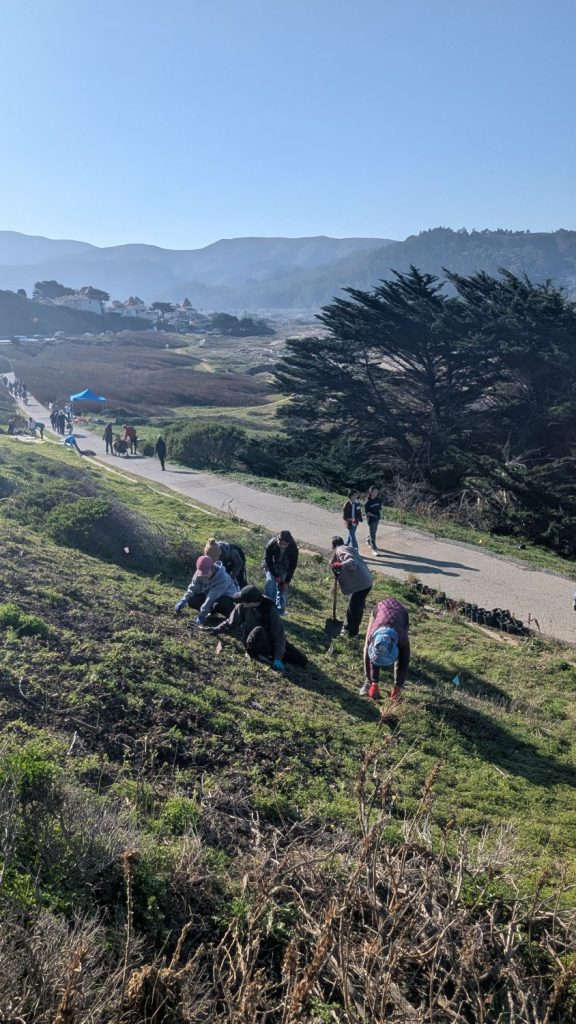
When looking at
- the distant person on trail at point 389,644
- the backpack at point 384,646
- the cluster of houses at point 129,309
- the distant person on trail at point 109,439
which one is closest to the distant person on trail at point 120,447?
the distant person on trail at point 109,439

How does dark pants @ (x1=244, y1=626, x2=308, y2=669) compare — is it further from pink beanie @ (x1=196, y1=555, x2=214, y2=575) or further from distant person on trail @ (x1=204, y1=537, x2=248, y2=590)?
distant person on trail @ (x1=204, y1=537, x2=248, y2=590)

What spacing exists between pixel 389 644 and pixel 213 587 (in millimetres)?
2543

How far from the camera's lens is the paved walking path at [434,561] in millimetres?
11406

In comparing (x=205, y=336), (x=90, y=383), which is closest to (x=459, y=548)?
(x=90, y=383)

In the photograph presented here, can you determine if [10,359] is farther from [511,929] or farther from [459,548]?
[511,929]

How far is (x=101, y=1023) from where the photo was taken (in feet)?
8.58

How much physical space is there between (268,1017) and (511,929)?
121 centimetres

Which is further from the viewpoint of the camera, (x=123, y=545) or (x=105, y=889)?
(x=123, y=545)

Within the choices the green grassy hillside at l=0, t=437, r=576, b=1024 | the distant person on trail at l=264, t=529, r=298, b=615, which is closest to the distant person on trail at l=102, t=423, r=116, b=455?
the green grassy hillside at l=0, t=437, r=576, b=1024

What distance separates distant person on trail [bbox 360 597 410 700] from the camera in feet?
21.2

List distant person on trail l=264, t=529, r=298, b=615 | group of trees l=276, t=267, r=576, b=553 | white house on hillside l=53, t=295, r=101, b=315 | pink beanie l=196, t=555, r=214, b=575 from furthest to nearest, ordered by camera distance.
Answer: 1. white house on hillside l=53, t=295, r=101, b=315
2. group of trees l=276, t=267, r=576, b=553
3. distant person on trail l=264, t=529, r=298, b=615
4. pink beanie l=196, t=555, r=214, b=575

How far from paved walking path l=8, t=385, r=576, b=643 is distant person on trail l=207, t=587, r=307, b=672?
4.64m

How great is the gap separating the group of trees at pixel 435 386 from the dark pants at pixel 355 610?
1442cm

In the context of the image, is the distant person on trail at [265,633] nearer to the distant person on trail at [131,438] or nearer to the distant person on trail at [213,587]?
the distant person on trail at [213,587]
